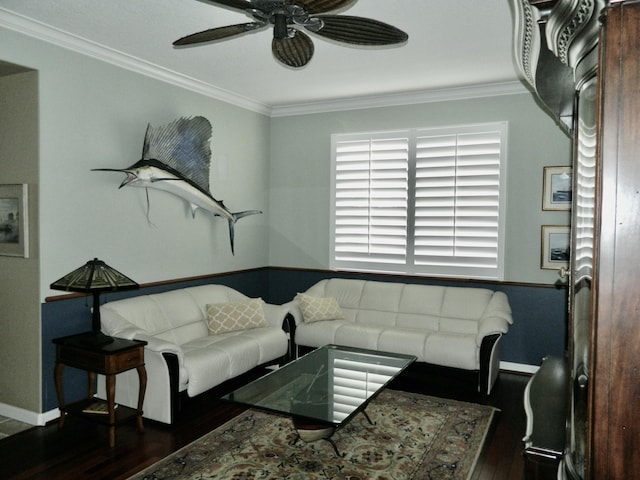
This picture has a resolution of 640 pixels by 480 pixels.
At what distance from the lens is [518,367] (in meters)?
5.10

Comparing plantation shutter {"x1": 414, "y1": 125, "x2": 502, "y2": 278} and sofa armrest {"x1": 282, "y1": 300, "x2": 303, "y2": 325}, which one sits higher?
plantation shutter {"x1": 414, "y1": 125, "x2": 502, "y2": 278}

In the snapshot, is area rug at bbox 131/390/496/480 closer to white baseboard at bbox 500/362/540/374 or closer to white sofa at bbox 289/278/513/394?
white sofa at bbox 289/278/513/394

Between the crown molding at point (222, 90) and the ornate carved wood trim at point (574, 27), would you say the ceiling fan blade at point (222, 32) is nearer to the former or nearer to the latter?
the ornate carved wood trim at point (574, 27)

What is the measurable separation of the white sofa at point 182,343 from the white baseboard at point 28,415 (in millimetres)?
392

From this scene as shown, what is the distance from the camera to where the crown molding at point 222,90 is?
3.54 metres

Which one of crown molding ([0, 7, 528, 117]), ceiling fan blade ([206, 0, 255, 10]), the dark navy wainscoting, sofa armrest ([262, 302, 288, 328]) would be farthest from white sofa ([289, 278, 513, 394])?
ceiling fan blade ([206, 0, 255, 10])

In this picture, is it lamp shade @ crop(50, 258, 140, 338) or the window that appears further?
the window

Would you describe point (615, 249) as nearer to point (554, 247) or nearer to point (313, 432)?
point (313, 432)

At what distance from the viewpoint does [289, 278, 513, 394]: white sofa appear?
14.2ft

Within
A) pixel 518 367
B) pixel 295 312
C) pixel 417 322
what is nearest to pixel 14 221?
pixel 295 312

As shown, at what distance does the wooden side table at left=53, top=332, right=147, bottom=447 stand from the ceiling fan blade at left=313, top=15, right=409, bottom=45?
2.47 metres

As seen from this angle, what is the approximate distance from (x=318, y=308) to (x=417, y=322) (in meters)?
1.02

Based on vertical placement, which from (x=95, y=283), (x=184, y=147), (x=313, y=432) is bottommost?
(x=313, y=432)

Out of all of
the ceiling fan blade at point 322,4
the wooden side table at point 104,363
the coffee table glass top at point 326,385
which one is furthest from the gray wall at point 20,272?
the ceiling fan blade at point 322,4
